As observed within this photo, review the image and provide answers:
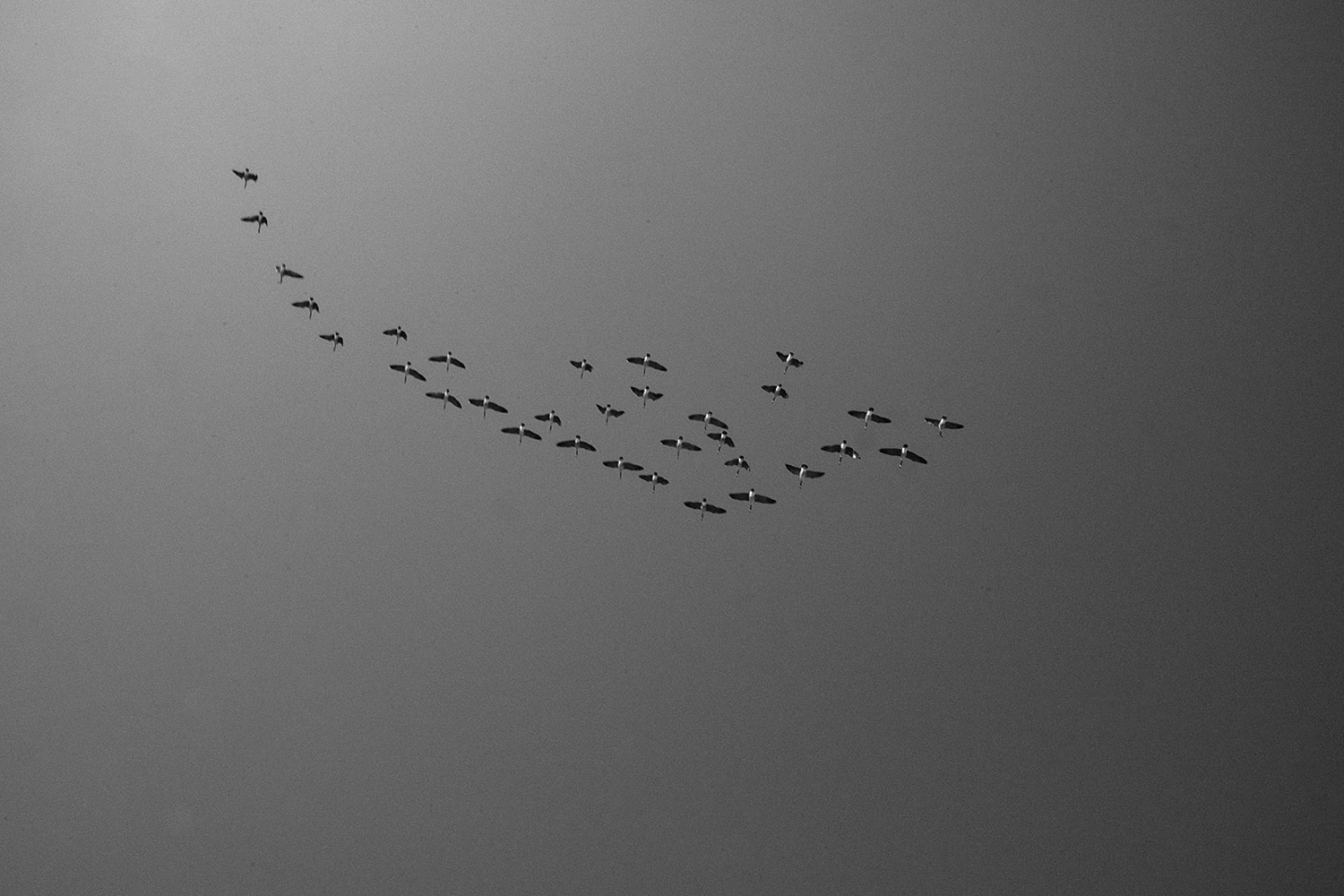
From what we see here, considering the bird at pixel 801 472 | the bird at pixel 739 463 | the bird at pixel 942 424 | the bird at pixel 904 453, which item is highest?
the bird at pixel 942 424

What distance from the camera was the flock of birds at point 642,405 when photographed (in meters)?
6.25

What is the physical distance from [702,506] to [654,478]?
0.30 meters

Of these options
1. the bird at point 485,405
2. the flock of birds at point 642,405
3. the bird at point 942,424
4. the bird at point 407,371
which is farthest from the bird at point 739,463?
the bird at point 407,371

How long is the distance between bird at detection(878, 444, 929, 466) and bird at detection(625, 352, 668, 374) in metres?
1.27

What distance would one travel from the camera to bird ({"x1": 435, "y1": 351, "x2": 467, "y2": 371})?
624cm

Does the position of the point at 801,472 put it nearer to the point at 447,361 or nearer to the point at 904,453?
the point at 904,453

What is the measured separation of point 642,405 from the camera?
6.34 meters

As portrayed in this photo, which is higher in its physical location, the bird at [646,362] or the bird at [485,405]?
the bird at [646,362]

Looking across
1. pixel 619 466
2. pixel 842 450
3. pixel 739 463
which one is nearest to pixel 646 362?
pixel 619 466

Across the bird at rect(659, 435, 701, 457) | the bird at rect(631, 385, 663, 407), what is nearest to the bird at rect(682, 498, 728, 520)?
the bird at rect(659, 435, 701, 457)

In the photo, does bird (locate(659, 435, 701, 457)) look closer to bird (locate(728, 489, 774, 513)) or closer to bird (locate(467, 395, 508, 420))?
bird (locate(728, 489, 774, 513))

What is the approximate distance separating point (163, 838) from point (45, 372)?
2.60 m

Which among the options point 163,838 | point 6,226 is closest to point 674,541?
point 163,838

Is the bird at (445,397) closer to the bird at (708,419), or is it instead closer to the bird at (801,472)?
the bird at (708,419)
